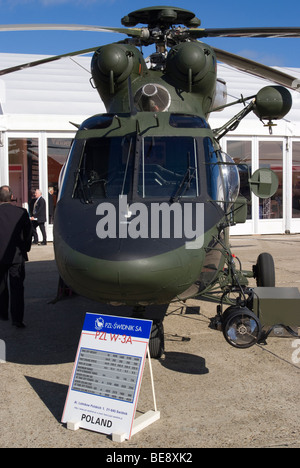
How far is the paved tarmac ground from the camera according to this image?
137 inches

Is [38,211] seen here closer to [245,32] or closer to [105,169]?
[245,32]

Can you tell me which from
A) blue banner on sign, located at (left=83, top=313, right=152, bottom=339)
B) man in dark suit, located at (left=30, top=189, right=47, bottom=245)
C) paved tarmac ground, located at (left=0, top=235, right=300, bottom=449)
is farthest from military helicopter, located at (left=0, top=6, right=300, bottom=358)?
man in dark suit, located at (left=30, top=189, right=47, bottom=245)

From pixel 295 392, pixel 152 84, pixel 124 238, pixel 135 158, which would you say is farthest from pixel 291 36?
pixel 295 392

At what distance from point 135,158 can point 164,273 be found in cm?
148

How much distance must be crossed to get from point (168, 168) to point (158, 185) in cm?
25

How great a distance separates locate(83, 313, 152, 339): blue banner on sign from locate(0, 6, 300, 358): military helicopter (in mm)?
244

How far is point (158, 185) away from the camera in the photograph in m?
4.91

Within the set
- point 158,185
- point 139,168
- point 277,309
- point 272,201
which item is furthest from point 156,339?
point 272,201

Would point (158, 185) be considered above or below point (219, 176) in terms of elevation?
below

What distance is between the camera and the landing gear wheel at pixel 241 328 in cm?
417

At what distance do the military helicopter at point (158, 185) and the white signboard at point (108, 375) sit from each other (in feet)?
1.10

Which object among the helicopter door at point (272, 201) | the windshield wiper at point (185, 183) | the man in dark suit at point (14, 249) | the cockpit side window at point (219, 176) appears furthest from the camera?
the helicopter door at point (272, 201)

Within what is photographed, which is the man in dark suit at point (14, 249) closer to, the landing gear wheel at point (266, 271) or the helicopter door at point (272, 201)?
the landing gear wheel at point (266, 271)

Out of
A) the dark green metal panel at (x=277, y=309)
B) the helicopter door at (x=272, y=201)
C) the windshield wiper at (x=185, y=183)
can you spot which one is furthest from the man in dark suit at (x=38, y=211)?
the dark green metal panel at (x=277, y=309)
